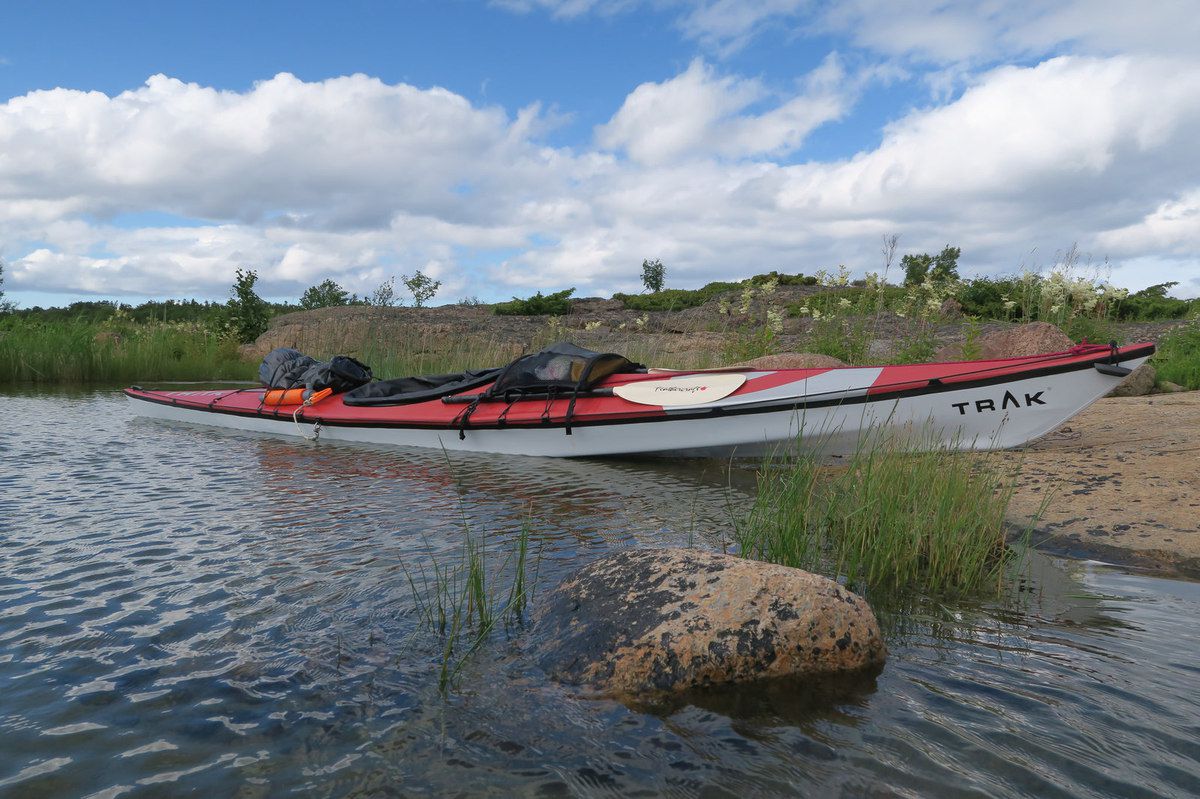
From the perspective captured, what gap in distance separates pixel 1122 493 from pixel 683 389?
317 cm

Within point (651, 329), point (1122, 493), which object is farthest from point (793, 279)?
point (1122, 493)

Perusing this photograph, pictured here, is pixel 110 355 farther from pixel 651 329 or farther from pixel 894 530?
pixel 894 530

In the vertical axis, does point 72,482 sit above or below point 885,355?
below

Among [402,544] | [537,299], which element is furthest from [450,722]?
[537,299]

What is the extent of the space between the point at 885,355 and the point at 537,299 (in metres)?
10.2

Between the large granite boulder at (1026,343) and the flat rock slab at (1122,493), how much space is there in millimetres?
2125

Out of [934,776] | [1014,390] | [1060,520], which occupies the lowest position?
[934,776]

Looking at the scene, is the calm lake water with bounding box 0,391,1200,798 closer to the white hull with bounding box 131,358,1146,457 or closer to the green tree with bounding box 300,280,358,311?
the white hull with bounding box 131,358,1146,457

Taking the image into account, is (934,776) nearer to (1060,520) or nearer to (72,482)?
(1060,520)

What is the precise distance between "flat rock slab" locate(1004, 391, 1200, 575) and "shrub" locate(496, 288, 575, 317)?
1301 centimetres

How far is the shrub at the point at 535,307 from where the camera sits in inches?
715

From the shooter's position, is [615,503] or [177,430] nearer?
[615,503]

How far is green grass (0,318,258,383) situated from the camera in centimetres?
1319

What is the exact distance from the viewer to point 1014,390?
18.7 ft
